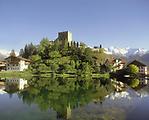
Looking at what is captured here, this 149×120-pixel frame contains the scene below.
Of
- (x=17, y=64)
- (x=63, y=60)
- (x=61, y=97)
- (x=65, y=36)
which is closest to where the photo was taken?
(x=61, y=97)

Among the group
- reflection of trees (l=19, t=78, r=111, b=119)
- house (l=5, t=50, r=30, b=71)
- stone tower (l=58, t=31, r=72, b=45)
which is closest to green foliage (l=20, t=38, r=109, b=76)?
house (l=5, t=50, r=30, b=71)

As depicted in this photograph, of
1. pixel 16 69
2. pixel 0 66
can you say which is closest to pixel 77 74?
pixel 16 69

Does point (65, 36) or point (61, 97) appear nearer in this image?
point (61, 97)

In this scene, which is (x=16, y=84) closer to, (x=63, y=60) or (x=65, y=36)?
(x=63, y=60)

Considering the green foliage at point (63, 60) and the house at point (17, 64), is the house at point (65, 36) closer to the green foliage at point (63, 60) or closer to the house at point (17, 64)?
the green foliage at point (63, 60)

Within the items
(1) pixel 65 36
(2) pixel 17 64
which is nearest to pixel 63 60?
(2) pixel 17 64

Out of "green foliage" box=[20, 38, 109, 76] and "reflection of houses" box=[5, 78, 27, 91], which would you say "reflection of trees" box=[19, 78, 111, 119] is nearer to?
"reflection of houses" box=[5, 78, 27, 91]

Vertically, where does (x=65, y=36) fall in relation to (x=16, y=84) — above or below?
above

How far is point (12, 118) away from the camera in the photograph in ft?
31.0

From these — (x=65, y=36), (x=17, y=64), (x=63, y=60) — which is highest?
(x=65, y=36)

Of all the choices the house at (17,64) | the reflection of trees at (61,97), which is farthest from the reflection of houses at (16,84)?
the house at (17,64)

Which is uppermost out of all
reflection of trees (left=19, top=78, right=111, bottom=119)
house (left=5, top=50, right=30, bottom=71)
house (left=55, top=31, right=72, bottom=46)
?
house (left=55, top=31, right=72, bottom=46)

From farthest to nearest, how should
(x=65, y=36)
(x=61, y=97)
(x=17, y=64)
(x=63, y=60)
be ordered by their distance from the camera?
1. (x=65, y=36)
2. (x=17, y=64)
3. (x=63, y=60)
4. (x=61, y=97)

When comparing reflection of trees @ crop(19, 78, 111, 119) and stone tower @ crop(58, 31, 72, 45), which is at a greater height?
stone tower @ crop(58, 31, 72, 45)
